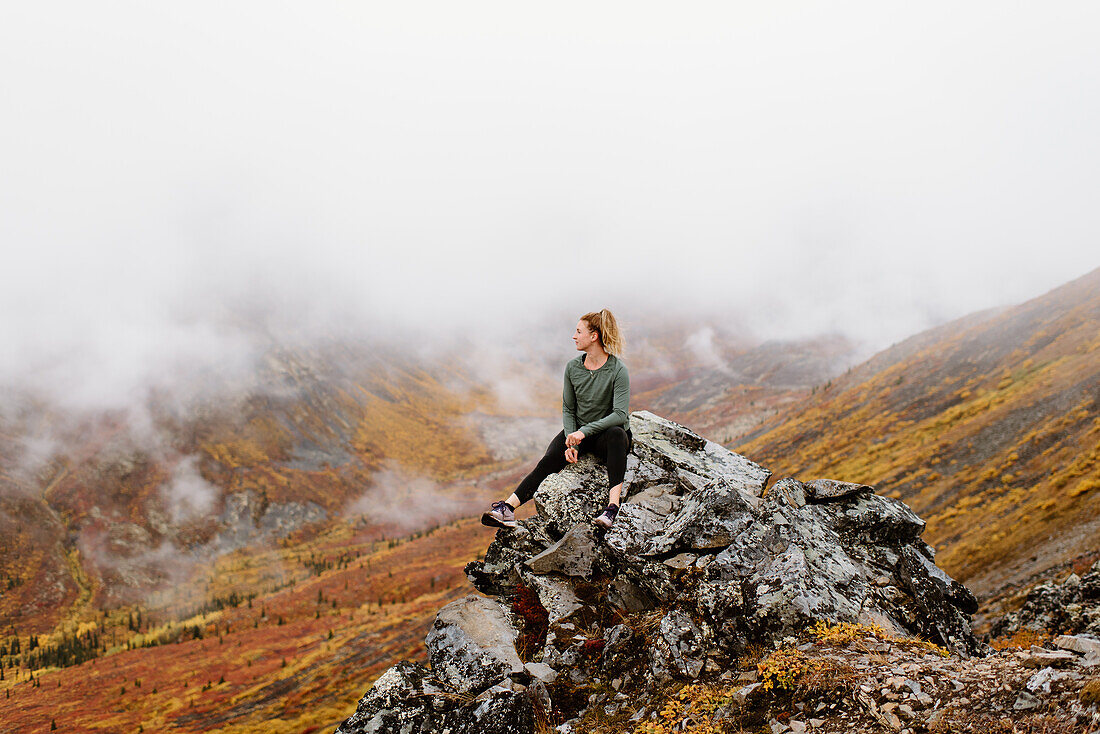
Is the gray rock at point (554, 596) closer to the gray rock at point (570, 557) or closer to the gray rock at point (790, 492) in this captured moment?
the gray rock at point (570, 557)

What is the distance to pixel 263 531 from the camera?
91375 mm

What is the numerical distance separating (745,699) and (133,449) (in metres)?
122

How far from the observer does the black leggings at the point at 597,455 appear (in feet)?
28.0

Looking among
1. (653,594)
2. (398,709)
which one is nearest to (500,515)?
Result: (653,594)

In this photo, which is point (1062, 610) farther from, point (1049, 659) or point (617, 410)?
point (617, 410)

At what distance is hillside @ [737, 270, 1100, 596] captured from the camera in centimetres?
2220

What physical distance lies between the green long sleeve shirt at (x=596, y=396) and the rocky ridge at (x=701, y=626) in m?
1.35

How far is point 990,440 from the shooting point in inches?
1517

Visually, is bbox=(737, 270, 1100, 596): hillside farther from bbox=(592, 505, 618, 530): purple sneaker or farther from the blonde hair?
the blonde hair

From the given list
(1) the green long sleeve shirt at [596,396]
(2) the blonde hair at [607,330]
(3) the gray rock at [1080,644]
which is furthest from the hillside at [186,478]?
(3) the gray rock at [1080,644]

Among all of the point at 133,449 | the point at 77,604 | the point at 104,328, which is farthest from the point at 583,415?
the point at 104,328

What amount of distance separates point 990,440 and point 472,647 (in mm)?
A: 46816

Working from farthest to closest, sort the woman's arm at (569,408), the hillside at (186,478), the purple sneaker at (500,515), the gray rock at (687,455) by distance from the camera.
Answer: the hillside at (186,478) → the gray rock at (687,455) → the woman's arm at (569,408) → the purple sneaker at (500,515)

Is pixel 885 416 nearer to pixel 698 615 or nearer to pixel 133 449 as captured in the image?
pixel 698 615
